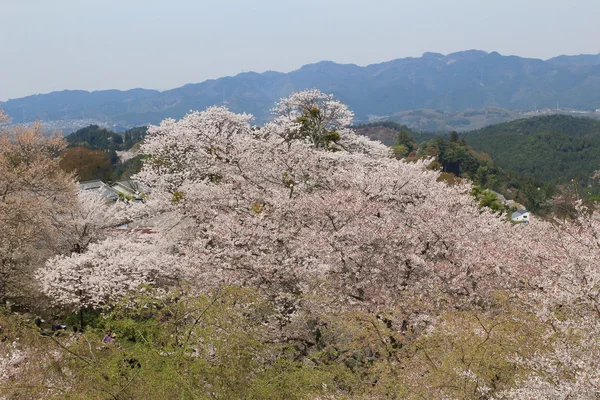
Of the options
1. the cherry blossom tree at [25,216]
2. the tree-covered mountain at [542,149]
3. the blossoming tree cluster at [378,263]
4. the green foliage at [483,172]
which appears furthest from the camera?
the tree-covered mountain at [542,149]

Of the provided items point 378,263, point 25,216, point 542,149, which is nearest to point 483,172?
point 542,149

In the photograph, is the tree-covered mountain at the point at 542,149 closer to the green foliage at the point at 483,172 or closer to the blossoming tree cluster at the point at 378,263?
the green foliage at the point at 483,172

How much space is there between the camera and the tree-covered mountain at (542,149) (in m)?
108

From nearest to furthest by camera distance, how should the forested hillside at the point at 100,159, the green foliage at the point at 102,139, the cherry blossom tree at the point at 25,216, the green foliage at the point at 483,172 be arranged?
1. the cherry blossom tree at the point at 25,216
2. the forested hillside at the point at 100,159
3. the green foliage at the point at 483,172
4. the green foliage at the point at 102,139

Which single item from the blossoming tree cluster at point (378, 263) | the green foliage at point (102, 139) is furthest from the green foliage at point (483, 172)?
the green foliage at point (102, 139)

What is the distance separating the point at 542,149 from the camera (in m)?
119

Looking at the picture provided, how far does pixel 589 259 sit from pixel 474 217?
26.0 ft

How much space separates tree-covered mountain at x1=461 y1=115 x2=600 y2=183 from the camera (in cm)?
10785

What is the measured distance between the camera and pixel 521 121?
15100 cm

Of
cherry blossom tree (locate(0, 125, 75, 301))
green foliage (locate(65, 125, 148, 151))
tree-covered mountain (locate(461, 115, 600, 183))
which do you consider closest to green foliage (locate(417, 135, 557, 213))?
tree-covered mountain (locate(461, 115, 600, 183))

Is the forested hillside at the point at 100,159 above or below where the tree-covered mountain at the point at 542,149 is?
above

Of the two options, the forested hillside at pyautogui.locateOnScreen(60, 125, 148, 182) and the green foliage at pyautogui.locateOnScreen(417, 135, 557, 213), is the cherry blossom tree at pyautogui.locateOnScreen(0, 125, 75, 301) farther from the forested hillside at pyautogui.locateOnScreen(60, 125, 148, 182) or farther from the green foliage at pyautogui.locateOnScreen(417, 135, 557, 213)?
the green foliage at pyautogui.locateOnScreen(417, 135, 557, 213)

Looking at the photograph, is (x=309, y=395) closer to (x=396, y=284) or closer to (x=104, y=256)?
(x=396, y=284)

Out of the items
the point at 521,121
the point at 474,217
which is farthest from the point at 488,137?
the point at 474,217
